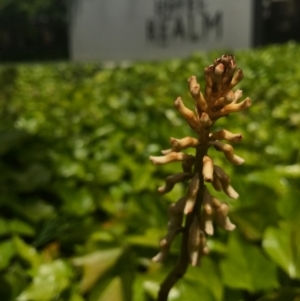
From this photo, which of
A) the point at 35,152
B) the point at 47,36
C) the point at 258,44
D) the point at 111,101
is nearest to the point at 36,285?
the point at 35,152

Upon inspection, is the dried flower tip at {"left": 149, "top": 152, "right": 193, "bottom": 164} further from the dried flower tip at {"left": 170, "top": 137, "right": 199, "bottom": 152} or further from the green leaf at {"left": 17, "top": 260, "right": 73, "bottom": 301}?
the green leaf at {"left": 17, "top": 260, "right": 73, "bottom": 301}

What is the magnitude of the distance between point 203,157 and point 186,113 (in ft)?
0.14

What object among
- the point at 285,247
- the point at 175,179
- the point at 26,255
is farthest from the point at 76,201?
the point at 175,179

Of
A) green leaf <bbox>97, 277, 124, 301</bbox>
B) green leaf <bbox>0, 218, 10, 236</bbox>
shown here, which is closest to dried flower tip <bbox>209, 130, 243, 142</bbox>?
green leaf <bbox>97, 277, 124, 301</bbox>

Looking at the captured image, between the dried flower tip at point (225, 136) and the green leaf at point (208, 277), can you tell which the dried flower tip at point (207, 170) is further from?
the green leaf at point (208, 277)

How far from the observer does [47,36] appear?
2173 cm

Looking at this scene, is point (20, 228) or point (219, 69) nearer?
point (219, 69)

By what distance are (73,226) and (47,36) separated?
2136 cm

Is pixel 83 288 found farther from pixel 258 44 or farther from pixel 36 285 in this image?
pixel 258 44

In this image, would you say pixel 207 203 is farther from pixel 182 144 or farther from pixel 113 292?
pixel 113 292

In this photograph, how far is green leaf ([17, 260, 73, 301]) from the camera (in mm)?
827

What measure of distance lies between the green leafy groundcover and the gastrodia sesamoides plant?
245 mm

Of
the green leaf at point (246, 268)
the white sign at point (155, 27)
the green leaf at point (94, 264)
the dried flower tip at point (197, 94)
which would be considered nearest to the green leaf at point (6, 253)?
the green leaf at point (94, 264)

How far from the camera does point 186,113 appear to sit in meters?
0.46
